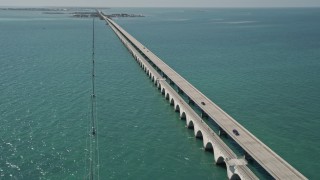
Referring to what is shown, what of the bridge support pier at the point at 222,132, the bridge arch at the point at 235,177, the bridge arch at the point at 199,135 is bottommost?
the bridge arch at the point at 235,177

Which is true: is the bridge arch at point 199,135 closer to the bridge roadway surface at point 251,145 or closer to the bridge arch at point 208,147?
the bridge roadway surface at point 251,145

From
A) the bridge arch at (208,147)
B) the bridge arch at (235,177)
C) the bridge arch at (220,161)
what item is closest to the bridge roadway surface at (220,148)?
the bridge arch at (220,161)

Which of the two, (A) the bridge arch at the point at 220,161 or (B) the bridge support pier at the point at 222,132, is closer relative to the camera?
(A) the bridge arch at the point at 220,161

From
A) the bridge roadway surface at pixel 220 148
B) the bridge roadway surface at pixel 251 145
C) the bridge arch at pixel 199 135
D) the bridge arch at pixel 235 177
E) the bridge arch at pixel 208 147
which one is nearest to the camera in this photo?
the bridge roadway surface at pixel 251 145

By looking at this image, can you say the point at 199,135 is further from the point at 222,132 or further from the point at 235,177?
the point at 235,177

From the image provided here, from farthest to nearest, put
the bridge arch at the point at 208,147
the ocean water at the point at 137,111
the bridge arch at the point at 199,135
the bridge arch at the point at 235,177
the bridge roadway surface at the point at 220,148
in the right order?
the bridge arch at the point at 199,135 → the bridge arch at the point at 208,147 → the ocean water at the point at 137,111 → the bridge arch at the point at 235,177 → the bridge roadway surface at the point at 220,148

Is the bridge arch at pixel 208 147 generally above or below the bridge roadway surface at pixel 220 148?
below

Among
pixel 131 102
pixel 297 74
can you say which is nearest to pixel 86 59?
pixel 131 102

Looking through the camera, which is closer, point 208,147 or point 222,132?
point 208,147

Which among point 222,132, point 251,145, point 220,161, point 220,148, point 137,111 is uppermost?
point 251,145

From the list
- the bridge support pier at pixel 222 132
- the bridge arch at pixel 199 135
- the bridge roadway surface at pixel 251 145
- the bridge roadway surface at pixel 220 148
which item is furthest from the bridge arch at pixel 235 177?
the bridge arch at pixel 199 135

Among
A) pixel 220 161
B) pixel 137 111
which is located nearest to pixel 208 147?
pixel 220 161
